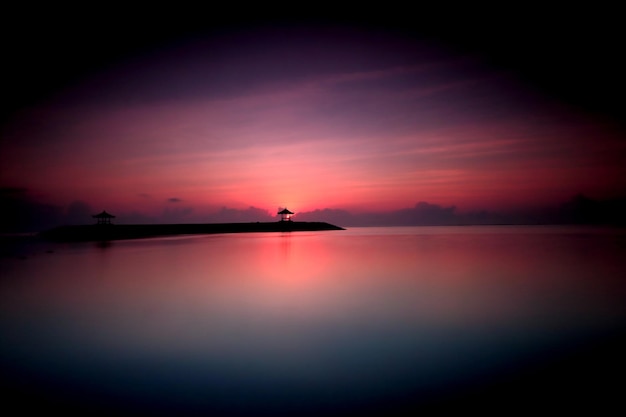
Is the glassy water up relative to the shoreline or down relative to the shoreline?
down

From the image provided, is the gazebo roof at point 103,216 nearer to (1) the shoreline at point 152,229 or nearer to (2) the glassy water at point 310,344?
(1) the shoreline at point 152,229

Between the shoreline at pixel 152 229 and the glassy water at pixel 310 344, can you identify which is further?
the shoreline at pixel 152 229

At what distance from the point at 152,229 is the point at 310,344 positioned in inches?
2778

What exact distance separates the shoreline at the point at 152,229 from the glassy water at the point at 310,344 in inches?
1678

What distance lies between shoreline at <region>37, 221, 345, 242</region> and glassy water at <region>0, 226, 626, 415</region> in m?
42.6

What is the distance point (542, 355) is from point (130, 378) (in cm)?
697

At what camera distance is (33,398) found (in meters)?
5.17

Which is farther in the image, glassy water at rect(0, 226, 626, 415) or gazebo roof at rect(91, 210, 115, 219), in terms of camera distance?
gazebo roof at rect(91, 210, 115, 219)

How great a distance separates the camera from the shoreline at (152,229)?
54875mm

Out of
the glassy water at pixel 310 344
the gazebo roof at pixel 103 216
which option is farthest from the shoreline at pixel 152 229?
the glassy water at pixel 310 344

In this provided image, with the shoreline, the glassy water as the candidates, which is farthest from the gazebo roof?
the glassy water

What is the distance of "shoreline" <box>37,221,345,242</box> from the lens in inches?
2160

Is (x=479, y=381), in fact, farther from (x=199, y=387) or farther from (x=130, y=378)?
(x=130, y=378)

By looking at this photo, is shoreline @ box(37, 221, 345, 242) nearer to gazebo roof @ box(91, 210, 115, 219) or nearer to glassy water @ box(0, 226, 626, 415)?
gazebo roof @ box(91, 210, 115, 219)
